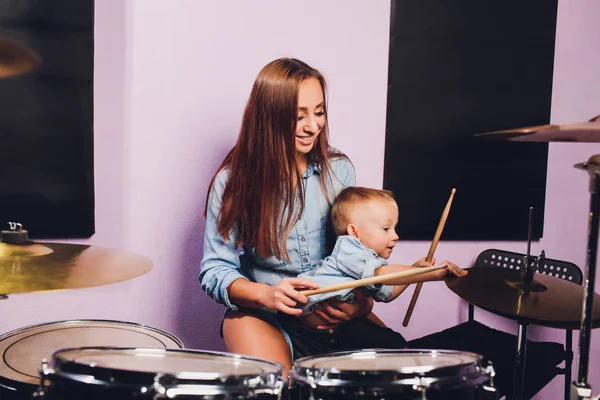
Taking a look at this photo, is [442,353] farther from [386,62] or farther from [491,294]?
[386,62]

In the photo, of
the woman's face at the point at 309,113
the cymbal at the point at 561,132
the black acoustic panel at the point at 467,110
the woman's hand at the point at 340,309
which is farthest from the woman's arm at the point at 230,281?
the black acoustic panel at the point at 467,110

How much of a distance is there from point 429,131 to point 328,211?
630 mm

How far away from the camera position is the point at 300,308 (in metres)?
1.54

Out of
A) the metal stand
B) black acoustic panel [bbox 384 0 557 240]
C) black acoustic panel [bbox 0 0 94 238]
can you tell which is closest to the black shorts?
the metal stand

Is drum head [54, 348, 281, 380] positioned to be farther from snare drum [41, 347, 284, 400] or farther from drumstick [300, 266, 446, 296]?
drumstick [300, 266, 446, 296]

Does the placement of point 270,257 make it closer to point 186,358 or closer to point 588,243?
point 186,358

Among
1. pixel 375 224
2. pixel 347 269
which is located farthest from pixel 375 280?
pixel 375 224

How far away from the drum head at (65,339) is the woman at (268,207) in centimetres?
A: 24

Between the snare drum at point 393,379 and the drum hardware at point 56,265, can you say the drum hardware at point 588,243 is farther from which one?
the drum hardware at point 56,265

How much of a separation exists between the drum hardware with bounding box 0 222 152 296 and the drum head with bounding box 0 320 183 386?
0.71ft

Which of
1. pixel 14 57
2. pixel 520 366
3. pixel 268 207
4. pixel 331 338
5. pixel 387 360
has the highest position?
pixel 14 57

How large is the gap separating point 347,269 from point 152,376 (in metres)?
0.72

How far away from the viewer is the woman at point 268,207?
1576mm

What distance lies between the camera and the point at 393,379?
38.6 inches
